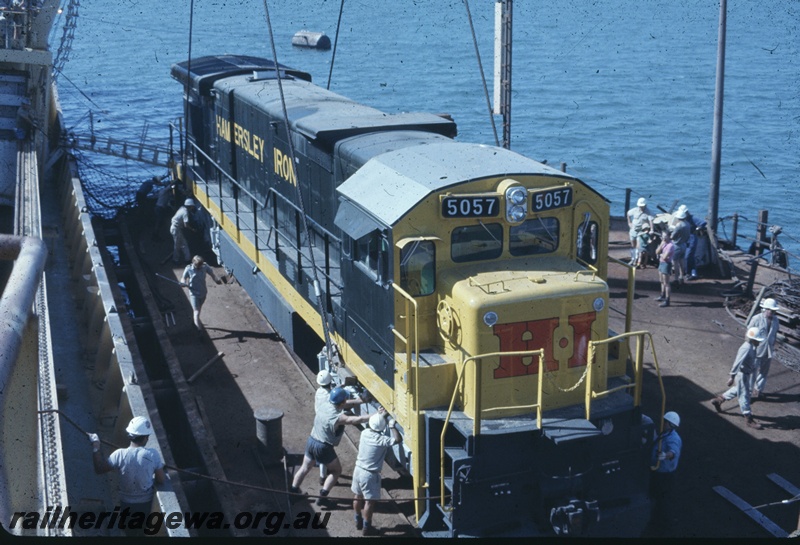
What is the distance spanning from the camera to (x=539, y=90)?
51938mm

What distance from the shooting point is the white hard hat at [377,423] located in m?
8.94

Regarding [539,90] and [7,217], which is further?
[539,90]

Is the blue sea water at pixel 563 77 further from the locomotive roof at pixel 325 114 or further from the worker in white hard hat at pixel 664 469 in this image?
the worker in white hard hat at pixel 664 469

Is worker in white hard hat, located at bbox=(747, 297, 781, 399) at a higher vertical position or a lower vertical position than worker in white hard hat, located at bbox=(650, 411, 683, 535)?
higher

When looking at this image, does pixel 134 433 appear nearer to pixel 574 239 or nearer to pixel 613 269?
pixel 574 239

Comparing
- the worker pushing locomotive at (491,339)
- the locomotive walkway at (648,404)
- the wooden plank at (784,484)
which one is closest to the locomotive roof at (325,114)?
the worker pushing locomotive at (491,339)

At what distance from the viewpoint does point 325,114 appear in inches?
488

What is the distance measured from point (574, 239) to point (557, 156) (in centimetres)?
3032

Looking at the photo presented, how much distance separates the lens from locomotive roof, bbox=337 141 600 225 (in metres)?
8.83

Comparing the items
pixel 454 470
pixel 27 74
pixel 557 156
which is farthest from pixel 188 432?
pixel 557 156

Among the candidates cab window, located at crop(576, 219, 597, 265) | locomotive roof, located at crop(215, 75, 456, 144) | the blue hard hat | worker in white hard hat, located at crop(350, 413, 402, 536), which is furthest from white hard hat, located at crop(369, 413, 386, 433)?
locomotive roof, located at crop(215, 75, 456, 144)

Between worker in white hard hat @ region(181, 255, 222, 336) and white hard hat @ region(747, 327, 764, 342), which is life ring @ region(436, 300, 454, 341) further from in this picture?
worker in white hard hat @ region(181, 255, 222, 336)

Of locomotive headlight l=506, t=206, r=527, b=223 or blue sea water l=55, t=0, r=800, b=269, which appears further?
blue sea water l=55, t=0, r=800, b=269
